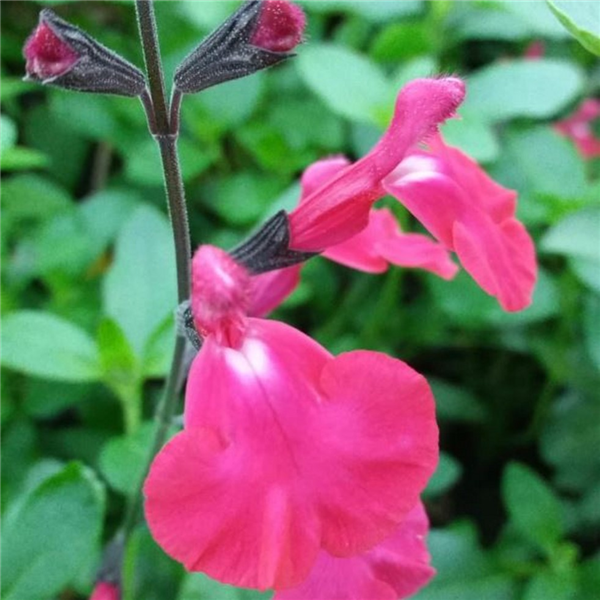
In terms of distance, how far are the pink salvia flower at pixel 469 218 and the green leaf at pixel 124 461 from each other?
482mm

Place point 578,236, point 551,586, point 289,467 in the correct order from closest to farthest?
point 289,467 → point 578,236 → point 551,586

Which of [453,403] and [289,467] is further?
[453,403]

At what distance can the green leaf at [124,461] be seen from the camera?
1185mm

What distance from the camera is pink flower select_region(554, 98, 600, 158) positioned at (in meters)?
1.97

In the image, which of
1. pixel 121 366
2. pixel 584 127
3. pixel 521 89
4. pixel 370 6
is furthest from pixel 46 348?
pixel 584 127

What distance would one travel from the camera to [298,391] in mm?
756

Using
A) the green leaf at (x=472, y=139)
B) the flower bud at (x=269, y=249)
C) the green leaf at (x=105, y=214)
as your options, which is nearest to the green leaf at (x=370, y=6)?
the green leaf at (x=472, y=139)

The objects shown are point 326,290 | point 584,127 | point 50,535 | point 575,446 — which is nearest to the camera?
point 50,535

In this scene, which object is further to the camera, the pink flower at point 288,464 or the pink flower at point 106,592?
the pink flower at point 106,592

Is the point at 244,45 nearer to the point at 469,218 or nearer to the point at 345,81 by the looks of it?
the point at 469,218

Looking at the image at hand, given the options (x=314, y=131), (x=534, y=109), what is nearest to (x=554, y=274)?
(x=534, y=109)

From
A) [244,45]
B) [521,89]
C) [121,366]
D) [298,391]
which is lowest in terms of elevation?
[121,366]

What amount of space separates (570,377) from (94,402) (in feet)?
2.49

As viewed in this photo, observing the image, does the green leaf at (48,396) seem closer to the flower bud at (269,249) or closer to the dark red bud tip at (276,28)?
the flower bud at (269,249)
